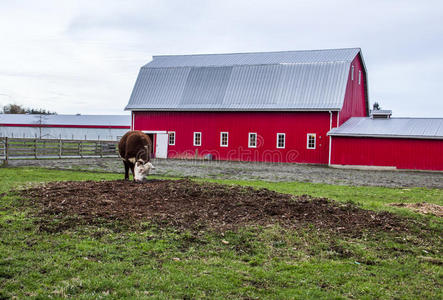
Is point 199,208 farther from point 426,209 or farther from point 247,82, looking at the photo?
point 247,82

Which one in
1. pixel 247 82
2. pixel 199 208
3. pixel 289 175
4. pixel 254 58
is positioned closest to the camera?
pixel 199 208

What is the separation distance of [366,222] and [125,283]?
5.63 m

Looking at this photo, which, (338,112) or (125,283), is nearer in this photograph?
(125,283)

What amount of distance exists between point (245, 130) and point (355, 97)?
1057 centimetres

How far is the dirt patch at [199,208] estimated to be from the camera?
8.75 metres

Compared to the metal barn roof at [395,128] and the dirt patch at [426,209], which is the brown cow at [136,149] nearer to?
the dirt patch at [426,209]

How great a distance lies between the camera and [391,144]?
3058cm

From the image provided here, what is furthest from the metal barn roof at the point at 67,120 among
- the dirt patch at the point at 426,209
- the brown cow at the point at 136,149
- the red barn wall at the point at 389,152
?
the dirt patch at the point at 426,209

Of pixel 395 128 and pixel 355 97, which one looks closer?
pixel 395 128

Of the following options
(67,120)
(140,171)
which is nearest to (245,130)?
(140,171)

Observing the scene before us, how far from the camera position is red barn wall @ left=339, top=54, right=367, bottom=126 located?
1397 inches

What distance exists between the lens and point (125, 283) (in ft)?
17.3

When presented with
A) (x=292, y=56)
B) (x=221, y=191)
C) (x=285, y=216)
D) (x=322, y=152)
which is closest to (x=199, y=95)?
(x=292, y=56)

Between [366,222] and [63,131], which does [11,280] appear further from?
[63,131]
